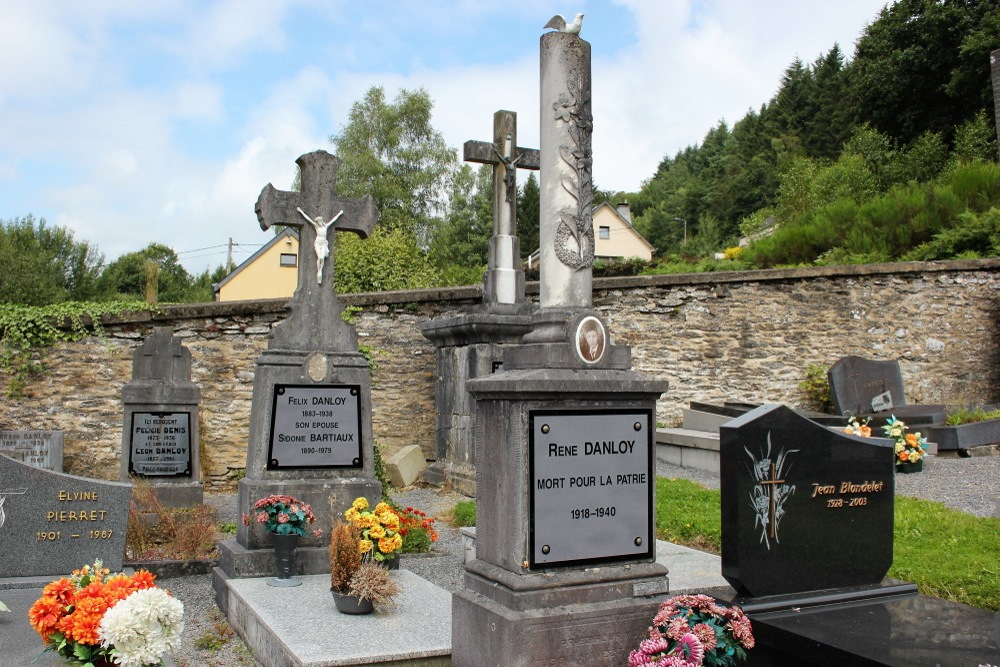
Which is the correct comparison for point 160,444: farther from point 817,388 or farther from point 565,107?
point 817,388

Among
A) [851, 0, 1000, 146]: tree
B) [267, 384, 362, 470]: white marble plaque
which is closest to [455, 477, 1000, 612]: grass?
[267, 384, 362, 470]: white marble plaque

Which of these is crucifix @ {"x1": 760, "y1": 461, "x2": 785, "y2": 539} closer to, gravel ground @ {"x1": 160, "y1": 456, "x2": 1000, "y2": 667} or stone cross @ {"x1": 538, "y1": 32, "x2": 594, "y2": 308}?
stone cross @ {"x1": 538, "y1": 32, "x2": 594, "y2": 308}

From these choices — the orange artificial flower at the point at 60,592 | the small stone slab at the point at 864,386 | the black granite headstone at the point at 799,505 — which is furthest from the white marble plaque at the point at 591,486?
the small stone slab at the point at 864,386

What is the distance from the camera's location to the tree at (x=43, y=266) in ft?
92.4

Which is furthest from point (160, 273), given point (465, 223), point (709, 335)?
point (709, 335)

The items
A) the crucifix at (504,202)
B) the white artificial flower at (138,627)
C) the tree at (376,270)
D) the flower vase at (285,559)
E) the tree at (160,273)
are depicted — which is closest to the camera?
the white artificial flower at (138,627)

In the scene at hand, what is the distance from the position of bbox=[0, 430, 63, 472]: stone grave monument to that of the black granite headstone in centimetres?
1011

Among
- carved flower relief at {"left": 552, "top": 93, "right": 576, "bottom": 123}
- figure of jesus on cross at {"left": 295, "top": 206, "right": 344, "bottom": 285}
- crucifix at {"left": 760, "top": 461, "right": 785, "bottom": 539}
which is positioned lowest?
crucifix at {"left": 760, "top": 461, "right": 785, "bottom": 539}

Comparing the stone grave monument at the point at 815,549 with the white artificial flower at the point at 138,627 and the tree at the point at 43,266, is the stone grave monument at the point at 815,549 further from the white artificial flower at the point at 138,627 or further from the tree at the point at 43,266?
the tree at the point at 43,266

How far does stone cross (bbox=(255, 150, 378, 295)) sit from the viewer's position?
714cm

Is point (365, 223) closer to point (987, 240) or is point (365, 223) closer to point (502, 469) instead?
point (502, 469)

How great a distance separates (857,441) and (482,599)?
239cm

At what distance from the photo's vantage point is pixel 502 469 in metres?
3.99

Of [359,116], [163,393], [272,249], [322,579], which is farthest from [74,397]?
[272,249]
